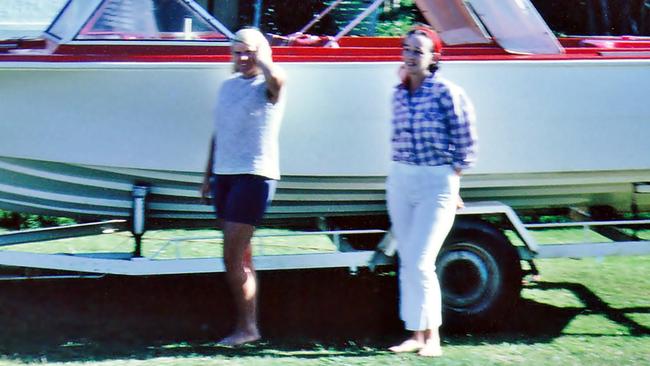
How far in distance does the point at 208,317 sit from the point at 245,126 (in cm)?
157

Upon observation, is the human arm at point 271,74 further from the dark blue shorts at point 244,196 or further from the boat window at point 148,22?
the boat window at point 148,22

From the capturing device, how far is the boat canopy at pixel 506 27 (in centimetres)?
627

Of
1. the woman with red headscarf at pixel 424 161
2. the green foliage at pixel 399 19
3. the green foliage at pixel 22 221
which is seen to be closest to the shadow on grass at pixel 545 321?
the woman with red headscarf at pixel 424 161

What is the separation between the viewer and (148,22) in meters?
6.10

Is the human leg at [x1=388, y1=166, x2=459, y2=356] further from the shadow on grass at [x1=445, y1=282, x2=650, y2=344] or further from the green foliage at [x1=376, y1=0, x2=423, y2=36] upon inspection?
the green foliage at [x1=376, y1=0, x2=423, y2=36]

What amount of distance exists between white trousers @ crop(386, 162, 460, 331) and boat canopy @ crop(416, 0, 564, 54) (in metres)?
1.24

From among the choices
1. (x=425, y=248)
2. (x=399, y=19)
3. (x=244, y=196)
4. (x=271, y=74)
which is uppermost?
(x=399, y=19)

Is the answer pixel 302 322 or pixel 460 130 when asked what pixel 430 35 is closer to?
pixel 460 130

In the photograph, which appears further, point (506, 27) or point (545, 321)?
point (545, 321)

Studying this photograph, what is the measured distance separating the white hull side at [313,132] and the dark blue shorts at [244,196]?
0.53 meters

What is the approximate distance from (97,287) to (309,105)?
2.24 meters

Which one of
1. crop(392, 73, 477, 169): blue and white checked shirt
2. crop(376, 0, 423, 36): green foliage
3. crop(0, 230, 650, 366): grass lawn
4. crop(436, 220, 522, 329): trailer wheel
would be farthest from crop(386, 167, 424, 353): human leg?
crop(376, 0, 423, 36): green foliage

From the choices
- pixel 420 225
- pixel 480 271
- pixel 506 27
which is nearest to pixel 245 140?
pixel 420 225

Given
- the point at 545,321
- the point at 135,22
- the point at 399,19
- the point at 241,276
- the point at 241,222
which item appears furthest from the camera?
the point at 399,19
